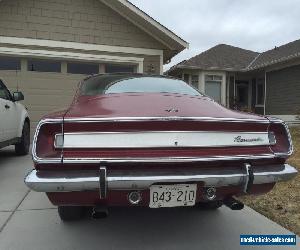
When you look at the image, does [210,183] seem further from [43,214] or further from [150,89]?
[43,214]

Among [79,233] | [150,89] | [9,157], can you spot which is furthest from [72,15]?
[79,233]

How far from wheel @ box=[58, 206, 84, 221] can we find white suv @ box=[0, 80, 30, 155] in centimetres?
317

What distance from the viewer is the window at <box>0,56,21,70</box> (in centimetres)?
1143

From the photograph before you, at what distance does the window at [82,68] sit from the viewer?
12.1 metres

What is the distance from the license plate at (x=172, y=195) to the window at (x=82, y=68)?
31.0 ft

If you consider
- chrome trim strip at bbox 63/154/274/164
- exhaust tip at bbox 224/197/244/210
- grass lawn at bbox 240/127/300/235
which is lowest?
grass lawn at bbox 240/127/300/235

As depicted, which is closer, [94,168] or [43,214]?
[94,168]

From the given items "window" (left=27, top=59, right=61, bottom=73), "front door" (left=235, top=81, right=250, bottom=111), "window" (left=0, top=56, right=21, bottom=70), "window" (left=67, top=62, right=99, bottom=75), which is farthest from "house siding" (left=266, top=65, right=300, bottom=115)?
"window" (left=0, top=56, right=21, bottom=70)

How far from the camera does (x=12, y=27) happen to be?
36.8 ft

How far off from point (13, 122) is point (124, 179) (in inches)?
212

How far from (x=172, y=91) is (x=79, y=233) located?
1786 mm

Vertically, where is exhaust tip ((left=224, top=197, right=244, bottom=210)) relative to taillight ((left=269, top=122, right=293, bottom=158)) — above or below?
below

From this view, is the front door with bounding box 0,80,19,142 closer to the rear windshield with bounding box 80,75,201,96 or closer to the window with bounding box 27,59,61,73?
the rear windshield with bounding box 80,75,201,96

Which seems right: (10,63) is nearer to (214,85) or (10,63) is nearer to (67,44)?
(67,44)
